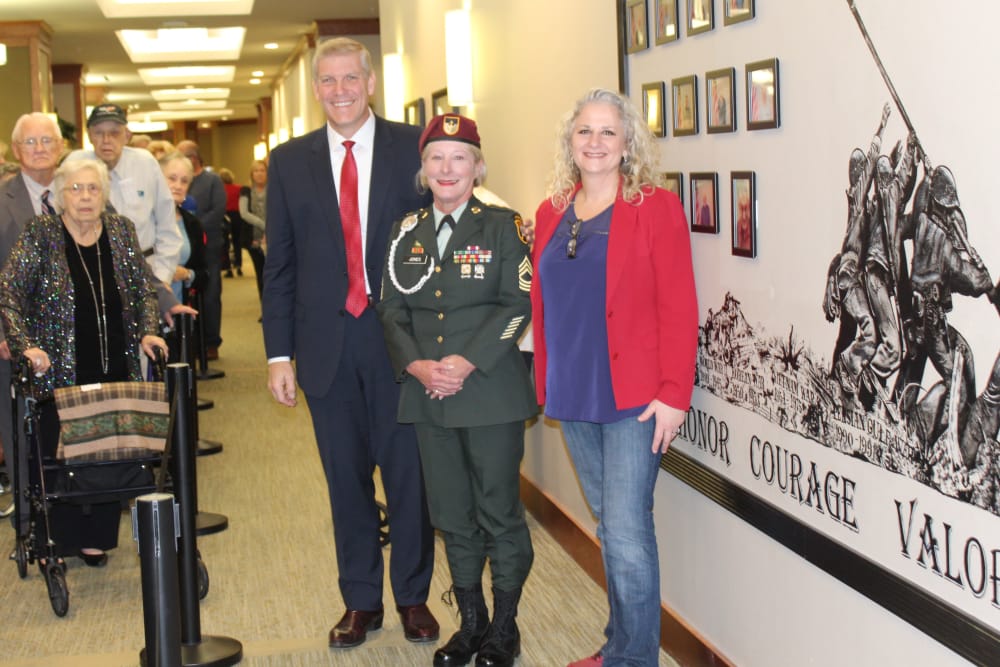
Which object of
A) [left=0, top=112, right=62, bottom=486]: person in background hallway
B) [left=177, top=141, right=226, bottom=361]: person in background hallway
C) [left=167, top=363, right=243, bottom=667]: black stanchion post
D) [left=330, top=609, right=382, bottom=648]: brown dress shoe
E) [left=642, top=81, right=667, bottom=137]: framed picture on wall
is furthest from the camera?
[left=177, top=141, right=226, bottom=361]: person in background hallway

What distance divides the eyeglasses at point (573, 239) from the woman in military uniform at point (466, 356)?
22 centimetres

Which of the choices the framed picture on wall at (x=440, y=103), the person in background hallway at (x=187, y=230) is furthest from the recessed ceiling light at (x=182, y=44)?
the framed picture on wall at (x=440, y=103)

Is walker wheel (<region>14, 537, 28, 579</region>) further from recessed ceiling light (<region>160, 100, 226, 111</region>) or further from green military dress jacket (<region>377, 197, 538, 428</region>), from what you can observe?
recessed ceiling light (<region>160, 100, 226, 111</region>)

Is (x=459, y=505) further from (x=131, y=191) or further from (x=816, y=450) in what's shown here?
(x=131, y=191)

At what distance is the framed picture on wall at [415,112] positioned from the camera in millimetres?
7199

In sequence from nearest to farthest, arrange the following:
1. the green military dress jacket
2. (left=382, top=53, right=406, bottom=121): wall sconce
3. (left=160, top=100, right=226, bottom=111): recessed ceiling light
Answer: the green military dress jacket, (left=382, top=53, right=406, bottom=121): wall sconce, (left=160, top=100, right=226, bottom=111): recessed ceiling light

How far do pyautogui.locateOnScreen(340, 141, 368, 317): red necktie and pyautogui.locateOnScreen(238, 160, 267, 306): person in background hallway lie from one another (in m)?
8.20

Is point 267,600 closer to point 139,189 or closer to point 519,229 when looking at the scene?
point 519,229

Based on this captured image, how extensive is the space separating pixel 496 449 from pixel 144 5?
10.5 meters

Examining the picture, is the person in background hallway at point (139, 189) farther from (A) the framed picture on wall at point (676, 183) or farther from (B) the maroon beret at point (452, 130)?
(A) the framed picture on wall at point (676, 183)

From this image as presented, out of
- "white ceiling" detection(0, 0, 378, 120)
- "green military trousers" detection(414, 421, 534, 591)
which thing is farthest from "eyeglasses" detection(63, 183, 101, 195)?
"white ceiling" detection(0, 0, 378, 120)

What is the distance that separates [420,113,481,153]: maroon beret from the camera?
3.21m

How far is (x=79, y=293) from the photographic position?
14.1 feet

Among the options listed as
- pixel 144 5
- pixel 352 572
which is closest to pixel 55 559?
pixel 352 572
